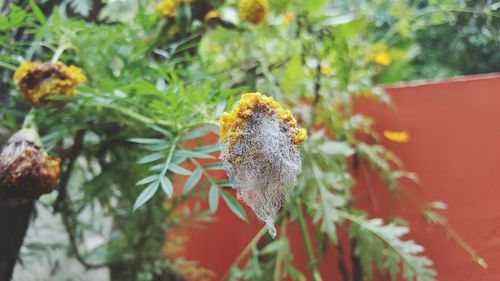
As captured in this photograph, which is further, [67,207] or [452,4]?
[452,4]

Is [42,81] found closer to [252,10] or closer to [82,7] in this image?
[82,7]

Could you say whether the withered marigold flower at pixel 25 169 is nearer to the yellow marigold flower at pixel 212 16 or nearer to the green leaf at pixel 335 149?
the yellow marigold flower at pixel 212 16

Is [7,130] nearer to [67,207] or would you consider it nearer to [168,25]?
[67,207]

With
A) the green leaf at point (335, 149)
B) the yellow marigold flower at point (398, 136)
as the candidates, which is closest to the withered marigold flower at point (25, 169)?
the green leaf at point (335, 149)

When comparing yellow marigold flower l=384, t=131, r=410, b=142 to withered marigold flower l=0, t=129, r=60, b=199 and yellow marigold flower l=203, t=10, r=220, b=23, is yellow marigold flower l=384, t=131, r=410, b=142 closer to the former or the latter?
yellow marigold flower l=203, t=10, r=220, b=23

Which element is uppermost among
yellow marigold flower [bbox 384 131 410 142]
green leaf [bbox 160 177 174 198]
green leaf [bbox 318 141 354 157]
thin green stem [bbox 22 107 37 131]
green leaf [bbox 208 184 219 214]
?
thin green stem [bbox 22 107 37 131]

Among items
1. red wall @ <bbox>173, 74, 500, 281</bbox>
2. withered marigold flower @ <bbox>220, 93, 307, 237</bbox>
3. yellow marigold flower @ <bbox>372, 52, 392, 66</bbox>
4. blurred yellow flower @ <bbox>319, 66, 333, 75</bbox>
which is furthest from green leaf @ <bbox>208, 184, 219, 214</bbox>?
yellow marigold flower @ <bbox>372, 52, 392, 66</bbox>

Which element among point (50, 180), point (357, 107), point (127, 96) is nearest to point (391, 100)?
point (357, 107)
